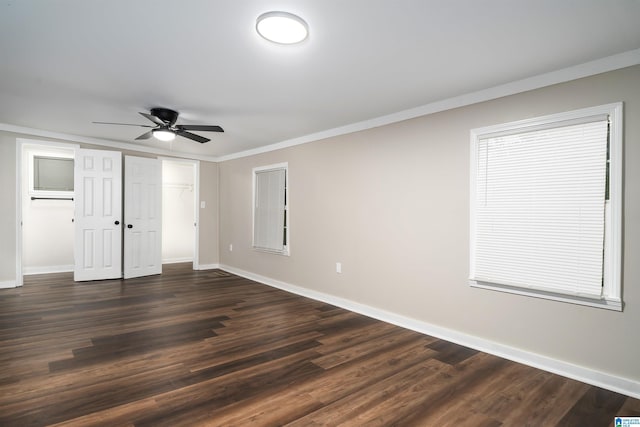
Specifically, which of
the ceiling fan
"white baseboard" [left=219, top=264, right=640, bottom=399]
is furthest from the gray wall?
the ceiling fan

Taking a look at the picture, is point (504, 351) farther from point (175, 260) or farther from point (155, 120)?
point (175, 260)

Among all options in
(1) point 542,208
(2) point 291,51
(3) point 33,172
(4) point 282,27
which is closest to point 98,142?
(3) point 33,172

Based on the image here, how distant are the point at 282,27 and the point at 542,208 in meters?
2.44

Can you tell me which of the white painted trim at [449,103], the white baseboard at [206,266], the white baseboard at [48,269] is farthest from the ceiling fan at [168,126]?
the white baseboard at [48,269]

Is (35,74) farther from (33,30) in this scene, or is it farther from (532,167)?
(532,167)

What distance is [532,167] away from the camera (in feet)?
9.14

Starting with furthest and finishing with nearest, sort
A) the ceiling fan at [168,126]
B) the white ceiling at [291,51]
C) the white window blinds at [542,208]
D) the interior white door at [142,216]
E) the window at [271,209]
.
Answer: the interior white door at [142,216], the window at [271,209], the ceiling fan at [168,126], the white window blinds at [542,208], the white ceiling at [291,51]

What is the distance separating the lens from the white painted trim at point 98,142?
4897 mm

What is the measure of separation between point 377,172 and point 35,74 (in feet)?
11.2

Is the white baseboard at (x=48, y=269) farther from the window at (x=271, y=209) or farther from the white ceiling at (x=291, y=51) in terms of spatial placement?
the window at (x=271, y=209)

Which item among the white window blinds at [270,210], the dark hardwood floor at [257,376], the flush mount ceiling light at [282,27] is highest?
the flush mount ceiling light at [282,27]

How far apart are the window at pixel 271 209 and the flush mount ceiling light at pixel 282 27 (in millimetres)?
3241

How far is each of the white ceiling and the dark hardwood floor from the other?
238cm

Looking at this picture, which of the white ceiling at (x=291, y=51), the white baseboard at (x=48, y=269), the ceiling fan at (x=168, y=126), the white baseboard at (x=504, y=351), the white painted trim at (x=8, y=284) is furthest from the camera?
the white baseboard at (x=48, y=269)
